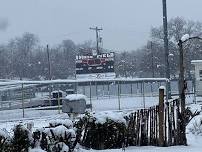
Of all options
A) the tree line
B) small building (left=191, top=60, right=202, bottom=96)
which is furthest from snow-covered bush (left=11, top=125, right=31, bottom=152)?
the tree line

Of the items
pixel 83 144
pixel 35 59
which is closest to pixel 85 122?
pixel 83 144

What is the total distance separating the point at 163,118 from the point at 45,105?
71.1 ft

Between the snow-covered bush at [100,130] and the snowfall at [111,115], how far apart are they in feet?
0.47

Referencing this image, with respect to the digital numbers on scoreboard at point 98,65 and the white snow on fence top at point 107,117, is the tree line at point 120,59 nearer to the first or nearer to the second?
the digital numbers on scoreboard at point 98,65

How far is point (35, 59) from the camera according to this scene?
114 meters

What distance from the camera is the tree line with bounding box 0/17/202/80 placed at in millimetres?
88188

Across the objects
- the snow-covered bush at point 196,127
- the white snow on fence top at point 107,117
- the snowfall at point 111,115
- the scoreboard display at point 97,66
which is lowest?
the snowfall at point 111,115

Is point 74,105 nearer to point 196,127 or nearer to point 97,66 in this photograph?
point 196,127

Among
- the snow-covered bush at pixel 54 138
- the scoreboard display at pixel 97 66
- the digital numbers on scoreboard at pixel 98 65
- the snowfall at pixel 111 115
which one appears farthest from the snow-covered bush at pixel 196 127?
the digital numbers on scoreboard at pixel 98 65

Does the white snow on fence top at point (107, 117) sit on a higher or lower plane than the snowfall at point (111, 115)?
higher

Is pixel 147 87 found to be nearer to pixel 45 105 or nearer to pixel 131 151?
pixel 45 105

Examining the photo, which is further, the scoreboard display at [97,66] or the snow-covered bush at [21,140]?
the scoreboard display at [97,66]

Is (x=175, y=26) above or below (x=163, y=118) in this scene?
above

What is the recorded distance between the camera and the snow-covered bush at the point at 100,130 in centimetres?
1186
